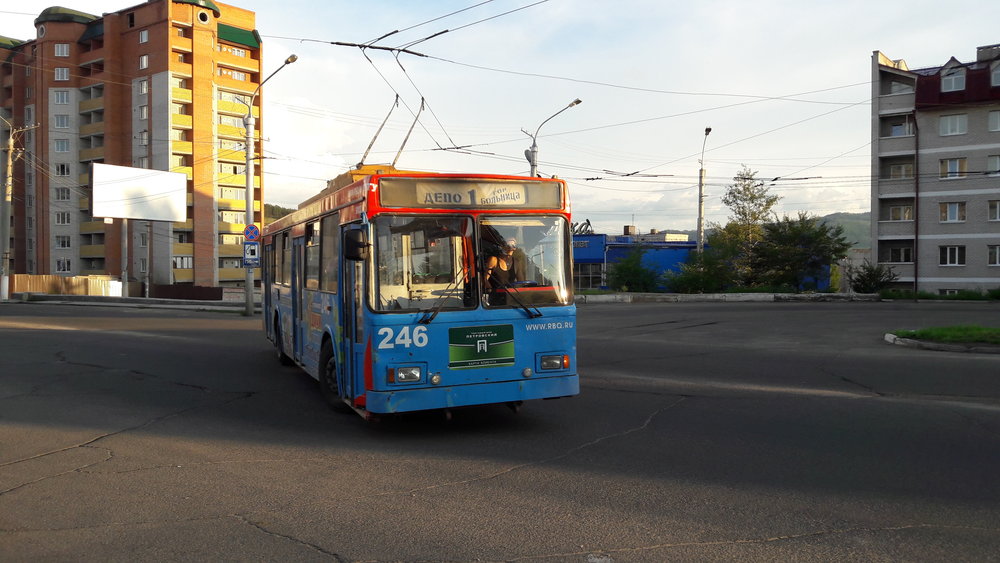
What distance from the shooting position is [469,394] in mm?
7469

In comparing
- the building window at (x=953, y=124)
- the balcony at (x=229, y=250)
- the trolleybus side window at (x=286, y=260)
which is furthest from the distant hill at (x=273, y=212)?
the trolleybus side window at (x=286, y=260)

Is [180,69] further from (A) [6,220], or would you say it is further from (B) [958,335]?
(B) [958,335]

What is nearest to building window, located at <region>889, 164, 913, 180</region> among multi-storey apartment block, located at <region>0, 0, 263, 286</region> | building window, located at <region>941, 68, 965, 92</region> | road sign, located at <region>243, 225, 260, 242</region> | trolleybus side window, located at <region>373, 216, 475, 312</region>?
building window, located at <region>941, 68, 965, 92</region>

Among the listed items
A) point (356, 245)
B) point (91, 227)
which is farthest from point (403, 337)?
point (91, 227)

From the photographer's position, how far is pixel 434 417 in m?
8.70

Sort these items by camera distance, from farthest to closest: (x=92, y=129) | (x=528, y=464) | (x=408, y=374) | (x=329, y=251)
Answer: (x=92, y=129)
(x=329, y=251)
(x=408, y=374)
(x=528, y=464)

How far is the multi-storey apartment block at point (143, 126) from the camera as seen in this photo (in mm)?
70000

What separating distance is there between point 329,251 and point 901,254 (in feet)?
177

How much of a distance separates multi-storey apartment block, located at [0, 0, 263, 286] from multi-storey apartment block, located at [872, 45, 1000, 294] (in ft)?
167

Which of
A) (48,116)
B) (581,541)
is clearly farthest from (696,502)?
(48,116)

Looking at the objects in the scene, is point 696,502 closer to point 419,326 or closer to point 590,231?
point 419,326

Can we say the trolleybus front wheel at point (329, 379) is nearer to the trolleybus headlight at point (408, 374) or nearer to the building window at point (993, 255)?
the trolleybus headlight at point (408, 374)

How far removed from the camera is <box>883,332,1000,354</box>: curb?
14.5m

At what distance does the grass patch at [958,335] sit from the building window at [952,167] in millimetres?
40695
